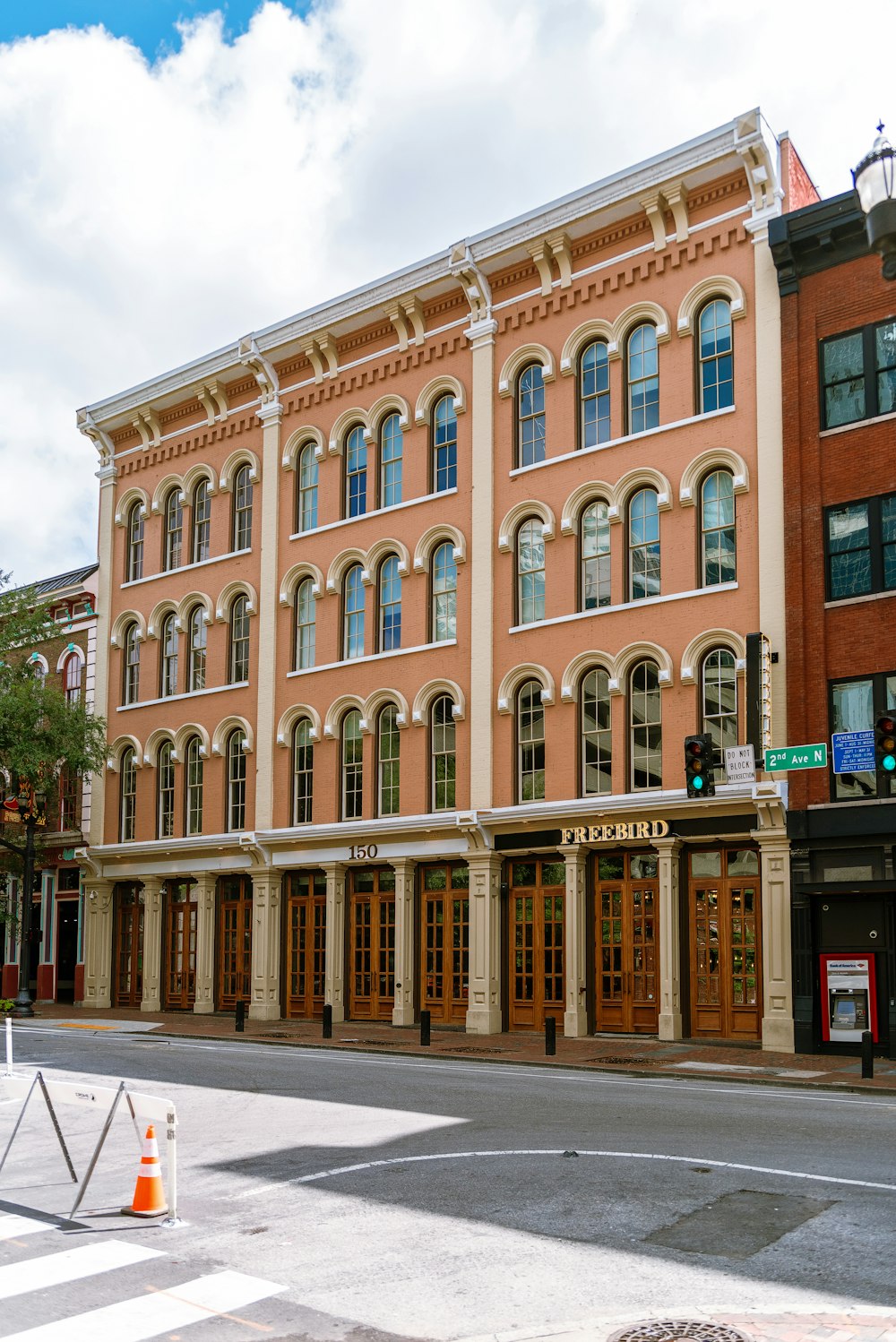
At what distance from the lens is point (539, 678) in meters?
28.2

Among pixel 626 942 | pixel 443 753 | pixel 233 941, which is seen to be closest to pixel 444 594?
pixel 443 753

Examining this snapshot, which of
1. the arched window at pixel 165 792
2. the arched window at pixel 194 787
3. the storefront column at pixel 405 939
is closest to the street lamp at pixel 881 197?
the storefront column at pixel 405 939

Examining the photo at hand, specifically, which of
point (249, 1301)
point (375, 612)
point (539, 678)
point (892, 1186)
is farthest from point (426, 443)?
point (249, 1301)

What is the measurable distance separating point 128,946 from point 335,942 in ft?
28.1

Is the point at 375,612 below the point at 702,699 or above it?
above

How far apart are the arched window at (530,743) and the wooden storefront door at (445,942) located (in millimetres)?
2365

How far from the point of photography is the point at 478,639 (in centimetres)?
2914

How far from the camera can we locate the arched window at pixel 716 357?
26047mm

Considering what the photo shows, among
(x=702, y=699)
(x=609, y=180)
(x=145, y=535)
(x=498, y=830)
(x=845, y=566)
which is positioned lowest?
(x=498, y=830)

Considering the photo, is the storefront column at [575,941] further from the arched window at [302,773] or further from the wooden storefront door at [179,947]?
the wooden storefront door at [179,947]

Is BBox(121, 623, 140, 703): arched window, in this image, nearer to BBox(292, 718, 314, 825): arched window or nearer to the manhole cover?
BBox(292, 718, 314, 825): arched window

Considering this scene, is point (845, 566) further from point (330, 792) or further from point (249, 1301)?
point (249, 1301)

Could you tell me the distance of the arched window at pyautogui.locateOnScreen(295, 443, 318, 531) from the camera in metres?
33.8

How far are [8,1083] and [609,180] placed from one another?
21116 mm
